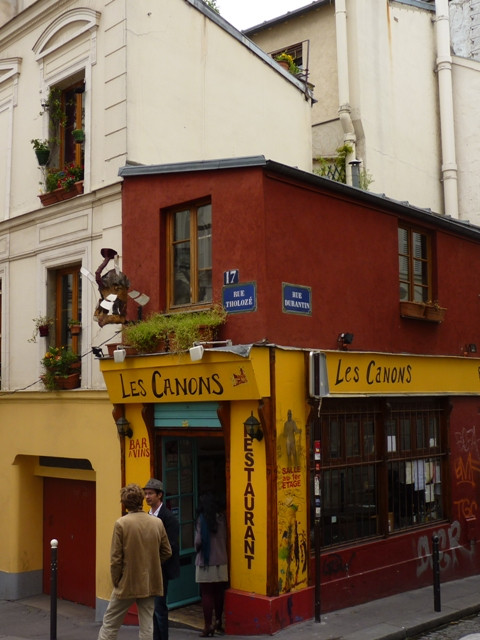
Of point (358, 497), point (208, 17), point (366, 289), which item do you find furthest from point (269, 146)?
point (358, 497)

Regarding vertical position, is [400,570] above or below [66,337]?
below

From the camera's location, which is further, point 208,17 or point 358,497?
point 208,17

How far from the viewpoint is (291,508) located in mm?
9656

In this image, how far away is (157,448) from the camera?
431 inches

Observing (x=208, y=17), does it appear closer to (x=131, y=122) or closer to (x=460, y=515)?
(x=131, y=122)

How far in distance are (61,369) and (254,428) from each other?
4310 millimetres

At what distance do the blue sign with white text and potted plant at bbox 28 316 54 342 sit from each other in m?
4.12

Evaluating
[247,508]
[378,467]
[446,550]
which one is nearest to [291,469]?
[247,508]

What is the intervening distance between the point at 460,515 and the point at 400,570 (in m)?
1.86

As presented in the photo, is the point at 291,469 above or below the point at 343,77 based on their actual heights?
below

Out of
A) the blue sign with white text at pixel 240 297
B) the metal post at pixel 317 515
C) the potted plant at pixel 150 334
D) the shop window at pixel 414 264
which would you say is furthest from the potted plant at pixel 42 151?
the metal post at pixel 317 515

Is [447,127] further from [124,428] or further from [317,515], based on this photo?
[317,515]

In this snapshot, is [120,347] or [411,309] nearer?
[120,347]

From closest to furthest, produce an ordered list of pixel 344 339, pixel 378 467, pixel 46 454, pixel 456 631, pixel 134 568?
pixel 134 568
pixel 456 631
pixel 344 339
pixel 378 467
pixel 46 454
